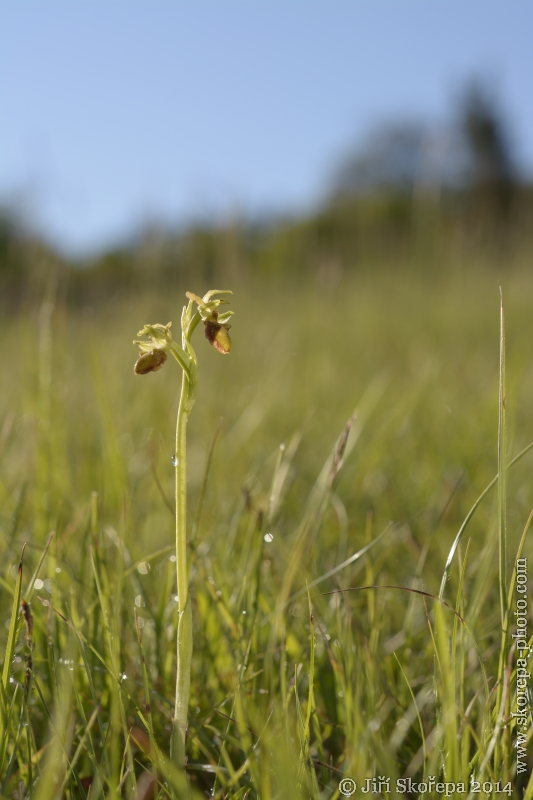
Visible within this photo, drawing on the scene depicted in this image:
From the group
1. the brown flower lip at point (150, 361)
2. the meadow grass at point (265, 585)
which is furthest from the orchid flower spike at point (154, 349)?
the meadow grass at point (265, 585)

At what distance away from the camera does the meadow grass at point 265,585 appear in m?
0.56

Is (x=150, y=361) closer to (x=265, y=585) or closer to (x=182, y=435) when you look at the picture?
(x=182, y=435)

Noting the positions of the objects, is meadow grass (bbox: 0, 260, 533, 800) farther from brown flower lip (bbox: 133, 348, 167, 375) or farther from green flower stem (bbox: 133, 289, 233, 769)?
brown flower lip (bbox: 133, 348, 167, 375)

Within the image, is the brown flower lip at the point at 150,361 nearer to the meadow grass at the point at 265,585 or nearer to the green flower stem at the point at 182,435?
the green flower stem at the point at 182,435

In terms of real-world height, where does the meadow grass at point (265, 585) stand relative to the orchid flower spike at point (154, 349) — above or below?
below

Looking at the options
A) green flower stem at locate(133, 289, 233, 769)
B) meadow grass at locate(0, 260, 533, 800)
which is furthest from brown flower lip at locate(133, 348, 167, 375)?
meadow grass at locate(0, 260, 533, 800)

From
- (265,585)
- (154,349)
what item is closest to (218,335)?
(154,349)

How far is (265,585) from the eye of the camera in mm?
900

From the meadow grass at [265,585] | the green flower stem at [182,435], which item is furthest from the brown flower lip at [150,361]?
the meadow grass at [265,585]

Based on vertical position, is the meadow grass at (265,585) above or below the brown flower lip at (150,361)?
below

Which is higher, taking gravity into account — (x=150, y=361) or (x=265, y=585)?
(x=150, y=361)

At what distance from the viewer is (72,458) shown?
1.81m

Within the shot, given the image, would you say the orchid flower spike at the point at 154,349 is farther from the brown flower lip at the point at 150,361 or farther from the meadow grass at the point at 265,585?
the meadow grass at the point at 265,585

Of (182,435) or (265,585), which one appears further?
(265,585)
